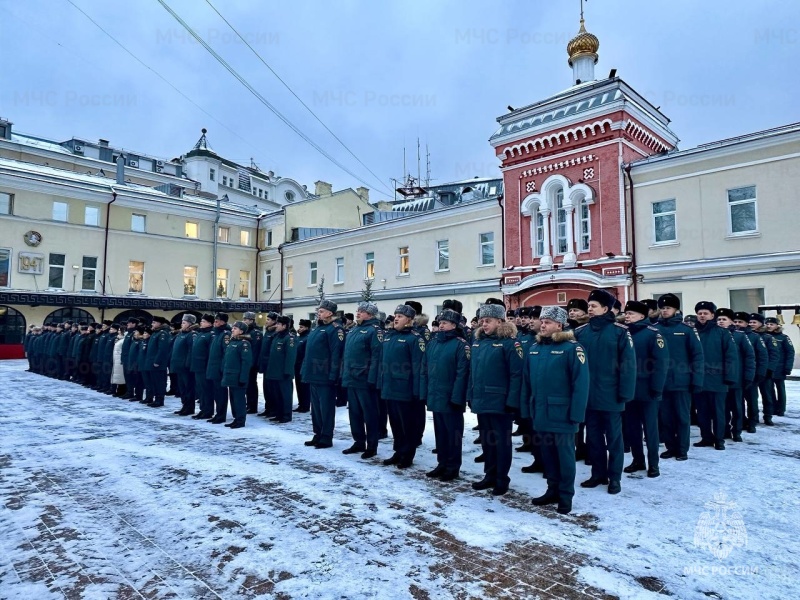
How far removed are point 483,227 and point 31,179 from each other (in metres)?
23.7

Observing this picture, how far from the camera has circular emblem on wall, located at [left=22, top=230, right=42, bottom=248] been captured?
26297 millimetres

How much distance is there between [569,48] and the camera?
943 inches

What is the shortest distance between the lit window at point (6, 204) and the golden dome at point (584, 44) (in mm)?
29297

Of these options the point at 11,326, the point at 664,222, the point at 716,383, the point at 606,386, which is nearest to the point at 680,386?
the point at 716,383

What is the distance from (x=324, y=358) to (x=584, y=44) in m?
22.9

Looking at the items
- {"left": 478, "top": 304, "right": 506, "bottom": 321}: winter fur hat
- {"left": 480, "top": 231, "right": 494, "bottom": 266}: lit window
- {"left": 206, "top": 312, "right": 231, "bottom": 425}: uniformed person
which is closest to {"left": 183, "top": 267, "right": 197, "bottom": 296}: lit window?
{"left": 480, "top": 231, "right": 494, "bottom": 266}: lit window

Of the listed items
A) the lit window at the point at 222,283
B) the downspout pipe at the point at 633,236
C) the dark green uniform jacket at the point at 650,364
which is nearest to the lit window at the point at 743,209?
the downspout pipe at the point at 633,236

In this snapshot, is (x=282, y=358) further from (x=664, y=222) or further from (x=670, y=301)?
(x=664, y=222)

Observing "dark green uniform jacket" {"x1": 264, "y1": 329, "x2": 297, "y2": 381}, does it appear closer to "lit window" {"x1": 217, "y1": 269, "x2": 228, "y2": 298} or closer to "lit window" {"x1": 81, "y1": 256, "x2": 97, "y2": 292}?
"lit window" {"x1": 81, "y1": 256, "x2": 97, "y2": 292}

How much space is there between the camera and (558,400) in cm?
477

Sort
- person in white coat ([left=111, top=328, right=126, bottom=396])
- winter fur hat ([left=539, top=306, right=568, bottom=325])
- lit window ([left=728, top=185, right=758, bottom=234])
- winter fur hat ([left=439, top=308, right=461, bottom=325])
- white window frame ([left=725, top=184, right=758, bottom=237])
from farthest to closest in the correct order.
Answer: lit window ([left=728, top=185, right=758, bottom=234]) → white window frame ([left=725, top=184, right=758, bottom=237]) → person in white coat ([left=111, top=328, right=126, bottom=396]) → winter fur hat ([left=439, top=308, right=461, bottom=325]) → winter fur hat ([left=539, top=306, right=568, bottom=325])

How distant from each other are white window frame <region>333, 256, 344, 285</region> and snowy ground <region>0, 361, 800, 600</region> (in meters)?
23.8

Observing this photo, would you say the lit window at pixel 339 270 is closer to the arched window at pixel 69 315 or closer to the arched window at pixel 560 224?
the arched window at pixel 69 315

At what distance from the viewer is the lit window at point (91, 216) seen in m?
28.5
